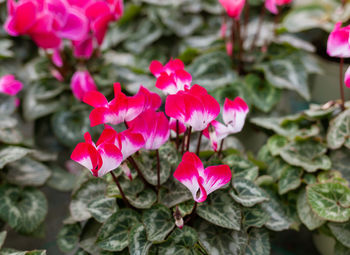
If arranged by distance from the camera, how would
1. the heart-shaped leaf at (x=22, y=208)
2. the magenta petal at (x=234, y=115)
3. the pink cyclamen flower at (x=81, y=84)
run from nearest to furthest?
1. the magenta petal at (x=234, y=115)
2. the heart-shaped leaf at (x=22, y=208)
3. the pink cyclamen flower at (x=81, y=84)

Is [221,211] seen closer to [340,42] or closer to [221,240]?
[221,240]

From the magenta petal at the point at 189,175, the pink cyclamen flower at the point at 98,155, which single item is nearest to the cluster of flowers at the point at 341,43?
the magenta petal at the point at 189,175

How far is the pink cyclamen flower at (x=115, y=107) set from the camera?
59 centimetres

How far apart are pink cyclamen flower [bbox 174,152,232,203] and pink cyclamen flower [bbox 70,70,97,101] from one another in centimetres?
64

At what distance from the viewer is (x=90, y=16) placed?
1048 millimetres

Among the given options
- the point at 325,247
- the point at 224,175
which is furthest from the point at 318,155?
the point at 224,175

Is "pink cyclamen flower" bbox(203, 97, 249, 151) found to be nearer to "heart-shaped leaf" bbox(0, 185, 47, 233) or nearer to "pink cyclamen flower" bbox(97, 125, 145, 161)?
"pink cyclamen flower" bbox(97, 125, 145, 161)

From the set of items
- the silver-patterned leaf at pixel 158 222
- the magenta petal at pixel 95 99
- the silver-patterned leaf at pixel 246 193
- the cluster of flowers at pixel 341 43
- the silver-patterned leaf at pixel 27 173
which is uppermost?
the cluster of flowers at pixel 341 43

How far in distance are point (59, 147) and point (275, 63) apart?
81 centimetres

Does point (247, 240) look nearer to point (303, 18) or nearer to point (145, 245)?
point (145, 245)

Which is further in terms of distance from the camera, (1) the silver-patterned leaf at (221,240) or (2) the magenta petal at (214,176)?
(1) the silver-patterned leaf at (221,240)

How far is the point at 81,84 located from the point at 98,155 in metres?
0.61

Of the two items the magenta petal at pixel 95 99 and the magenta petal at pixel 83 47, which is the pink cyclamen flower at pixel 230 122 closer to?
the magenta petal at pixel 95 99

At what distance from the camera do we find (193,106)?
1.87 ft
